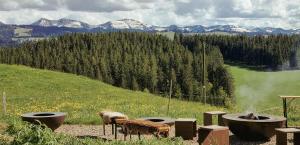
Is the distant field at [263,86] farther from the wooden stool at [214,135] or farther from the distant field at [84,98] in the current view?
the wooden stool at [214,135]

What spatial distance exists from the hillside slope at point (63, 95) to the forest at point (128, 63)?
Result: 4926 centimetres

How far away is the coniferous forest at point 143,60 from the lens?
122062mm

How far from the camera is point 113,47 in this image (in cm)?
14650

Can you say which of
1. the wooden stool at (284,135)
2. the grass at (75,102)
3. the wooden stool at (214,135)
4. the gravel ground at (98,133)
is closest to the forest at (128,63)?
the grass at (75,102)

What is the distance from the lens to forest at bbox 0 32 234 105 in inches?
4791

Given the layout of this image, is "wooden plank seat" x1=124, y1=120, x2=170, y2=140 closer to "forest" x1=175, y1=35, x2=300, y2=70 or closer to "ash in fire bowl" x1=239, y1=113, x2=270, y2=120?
"ash in fire bowl" x1=239, y1=113, x2=270, y2=120

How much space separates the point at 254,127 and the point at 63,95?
33.6 meters

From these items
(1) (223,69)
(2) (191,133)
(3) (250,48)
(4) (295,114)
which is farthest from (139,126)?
(3) (250,48)

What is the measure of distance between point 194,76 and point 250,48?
2086 inches

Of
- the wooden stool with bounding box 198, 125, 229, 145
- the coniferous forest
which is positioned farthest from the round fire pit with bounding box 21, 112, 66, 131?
the coniferous forest

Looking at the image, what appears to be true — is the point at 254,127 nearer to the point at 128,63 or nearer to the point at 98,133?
the point at 98,133

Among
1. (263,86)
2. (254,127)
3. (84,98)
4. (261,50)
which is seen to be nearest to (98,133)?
(254,127)

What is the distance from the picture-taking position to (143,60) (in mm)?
133250

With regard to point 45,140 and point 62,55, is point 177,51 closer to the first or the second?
point 62,55
